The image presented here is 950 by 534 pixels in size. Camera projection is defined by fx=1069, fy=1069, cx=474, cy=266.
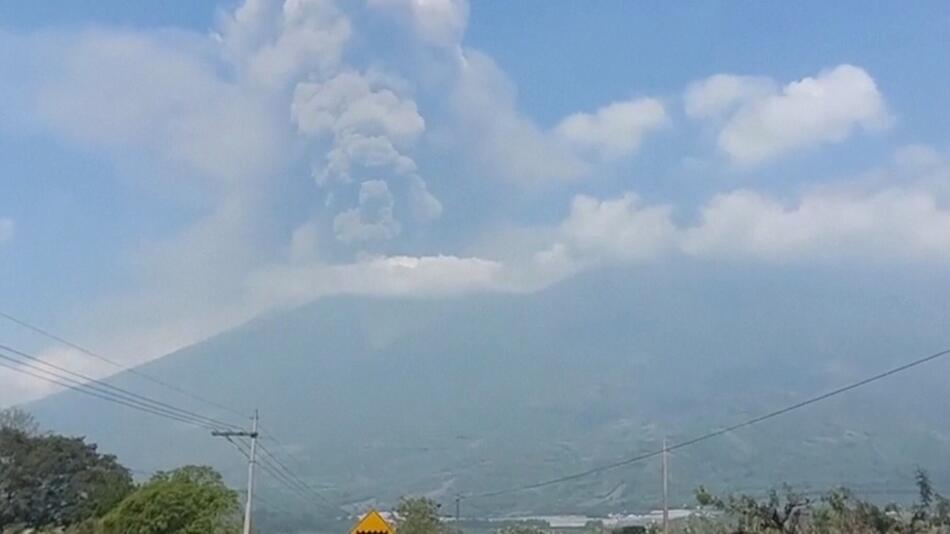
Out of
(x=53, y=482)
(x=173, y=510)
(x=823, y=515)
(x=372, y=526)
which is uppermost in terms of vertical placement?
(x=53, y=482)

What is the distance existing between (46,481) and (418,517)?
24.9m

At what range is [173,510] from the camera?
41125 millimetres

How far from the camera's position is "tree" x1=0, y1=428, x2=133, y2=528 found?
2499 inches

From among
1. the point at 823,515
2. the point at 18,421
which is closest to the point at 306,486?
the point at 18,421

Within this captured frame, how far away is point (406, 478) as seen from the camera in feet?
522

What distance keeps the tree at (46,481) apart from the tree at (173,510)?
20501 millimetres

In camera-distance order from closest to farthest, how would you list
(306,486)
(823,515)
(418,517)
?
(823,515), (418,517), (306,486)

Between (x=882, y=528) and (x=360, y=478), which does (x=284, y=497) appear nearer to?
(x=360, y=478)

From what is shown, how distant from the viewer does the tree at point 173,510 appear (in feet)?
135

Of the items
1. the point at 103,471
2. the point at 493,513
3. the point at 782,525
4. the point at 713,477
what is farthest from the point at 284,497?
the point at 782,525

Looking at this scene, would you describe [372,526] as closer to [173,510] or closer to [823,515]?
[823,515]

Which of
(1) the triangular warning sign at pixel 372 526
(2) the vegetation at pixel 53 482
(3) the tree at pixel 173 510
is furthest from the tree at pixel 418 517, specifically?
(1) the triangular warning sign at pixel 372 526

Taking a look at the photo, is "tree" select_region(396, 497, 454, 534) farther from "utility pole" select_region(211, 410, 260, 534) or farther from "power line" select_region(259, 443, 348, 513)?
"power line" select_region(259, 443, 348, 513)

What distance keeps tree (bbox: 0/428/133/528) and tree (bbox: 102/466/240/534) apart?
20.5 m
